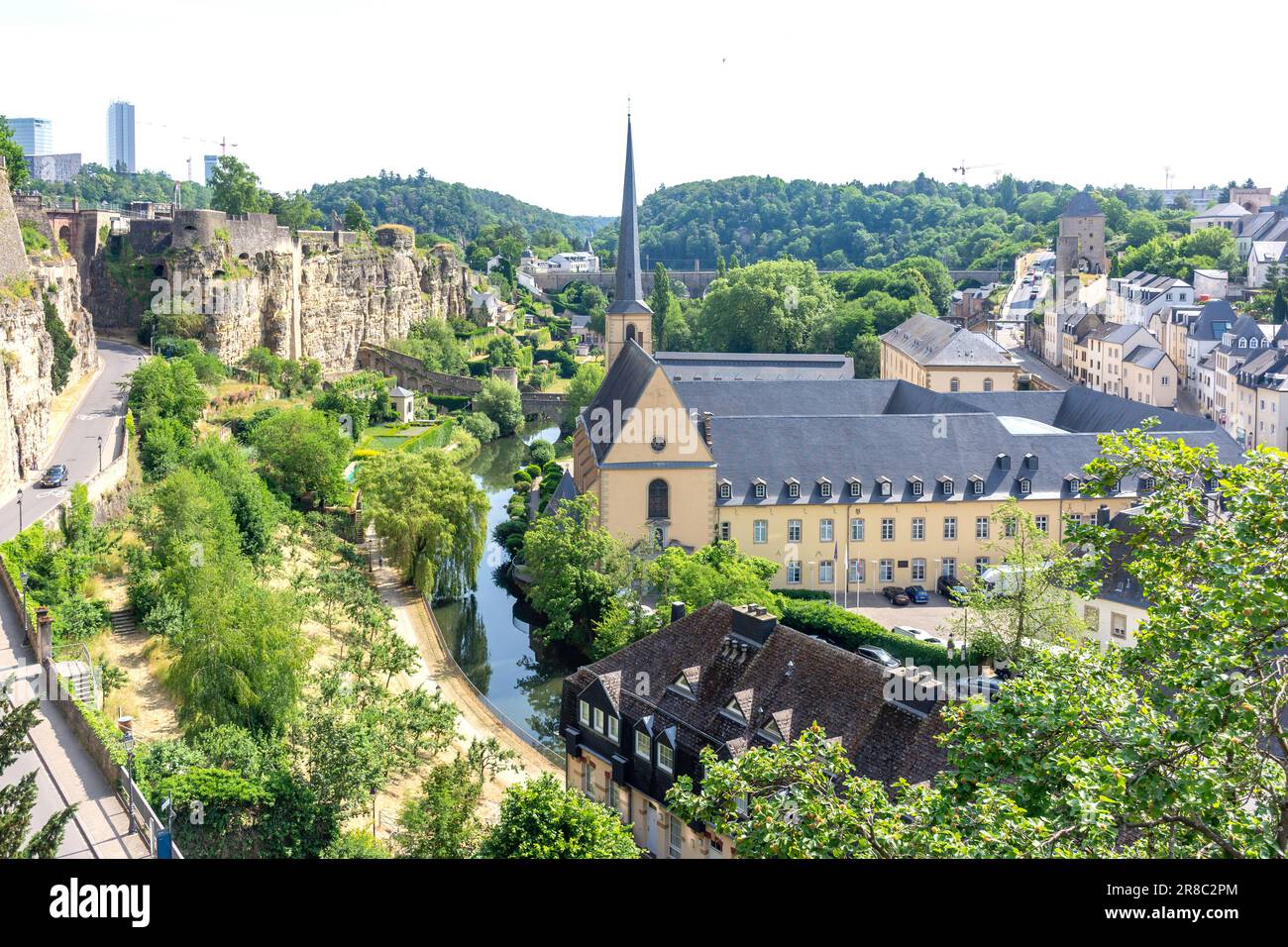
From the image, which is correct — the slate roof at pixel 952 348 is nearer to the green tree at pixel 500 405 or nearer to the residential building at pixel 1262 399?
the residential building at pixel 1262 399

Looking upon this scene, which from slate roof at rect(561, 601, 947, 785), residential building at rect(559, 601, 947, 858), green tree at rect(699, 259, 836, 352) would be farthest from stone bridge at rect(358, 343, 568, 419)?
residential building at rect(559, 601, 947, 858)

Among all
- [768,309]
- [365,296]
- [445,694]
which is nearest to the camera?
[445,694]

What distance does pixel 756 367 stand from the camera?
246 feet

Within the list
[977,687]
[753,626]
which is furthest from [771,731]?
[977,687]

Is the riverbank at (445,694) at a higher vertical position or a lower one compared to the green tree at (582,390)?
lower

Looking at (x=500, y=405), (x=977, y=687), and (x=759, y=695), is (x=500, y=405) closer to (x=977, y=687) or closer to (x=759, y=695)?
(x=759, y=695)

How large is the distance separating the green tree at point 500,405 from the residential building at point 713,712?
50.7m

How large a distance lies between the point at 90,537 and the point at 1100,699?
29282 mm

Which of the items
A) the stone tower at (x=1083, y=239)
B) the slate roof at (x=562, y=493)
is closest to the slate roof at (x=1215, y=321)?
the slate roof at (x=562, y=493)

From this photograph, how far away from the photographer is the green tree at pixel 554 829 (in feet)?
57.5

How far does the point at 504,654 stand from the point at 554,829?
63.7ft

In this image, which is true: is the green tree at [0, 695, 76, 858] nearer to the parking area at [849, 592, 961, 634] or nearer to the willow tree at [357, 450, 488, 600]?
the parking area at [849, 592, 961, 634]
